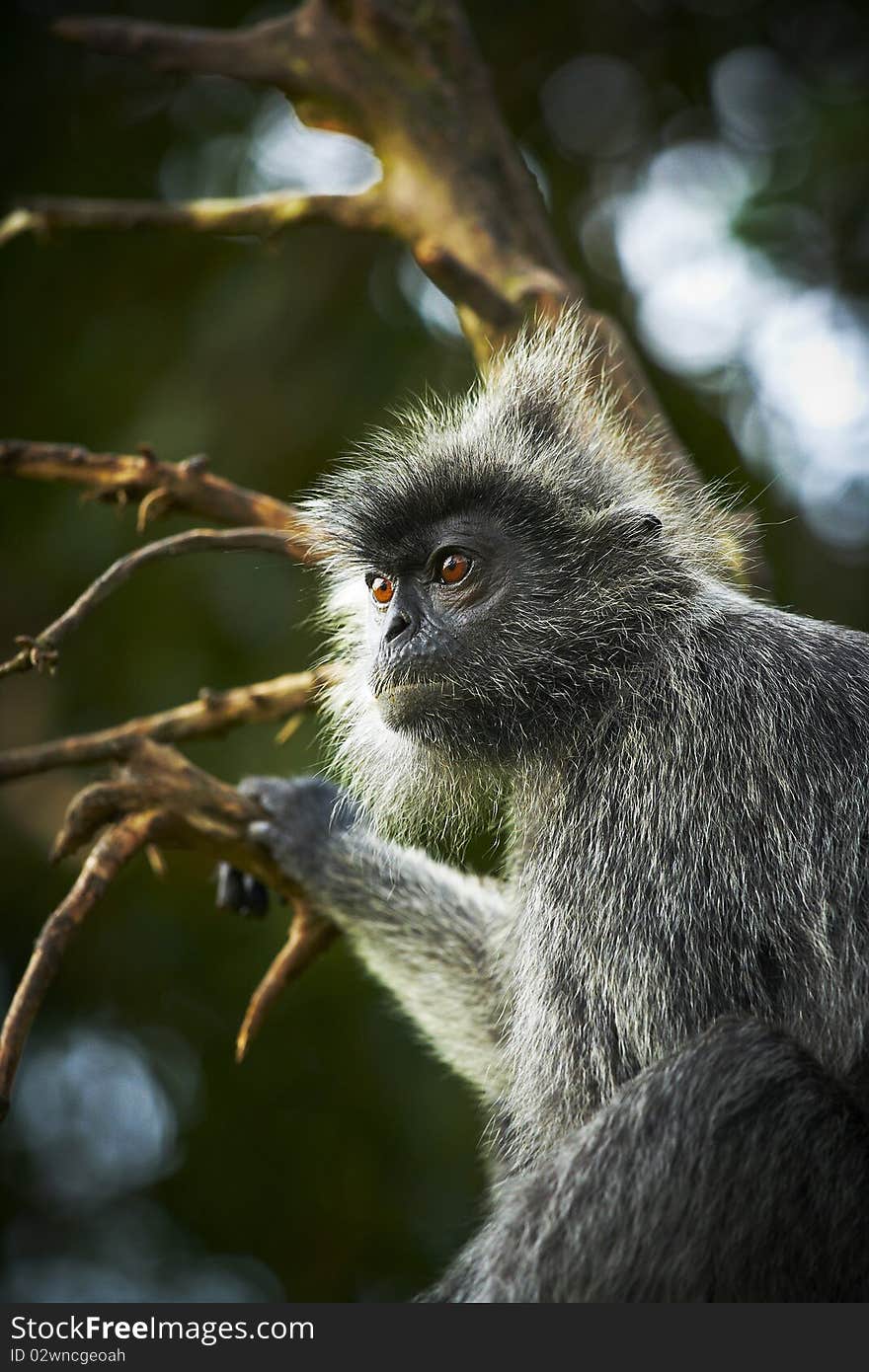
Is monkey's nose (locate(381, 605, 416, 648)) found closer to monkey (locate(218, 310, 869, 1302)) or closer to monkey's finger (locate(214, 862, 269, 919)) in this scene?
monkey (locate(218, 310, 869, 1302))

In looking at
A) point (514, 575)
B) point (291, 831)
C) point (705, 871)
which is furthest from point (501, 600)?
point (291, 831)

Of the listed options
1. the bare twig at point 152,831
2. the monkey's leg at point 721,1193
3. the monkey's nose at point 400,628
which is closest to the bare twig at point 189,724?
the bare twig at point 152,831

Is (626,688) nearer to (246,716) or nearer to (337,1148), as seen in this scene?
(246,716)

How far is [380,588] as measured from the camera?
474 centimetres

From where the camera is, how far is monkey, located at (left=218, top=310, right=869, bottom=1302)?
3428 millimetres

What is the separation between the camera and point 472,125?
235 inches

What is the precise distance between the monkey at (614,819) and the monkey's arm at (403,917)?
28mm

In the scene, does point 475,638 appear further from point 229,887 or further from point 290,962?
point 229,887

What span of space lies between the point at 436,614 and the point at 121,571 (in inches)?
40.3

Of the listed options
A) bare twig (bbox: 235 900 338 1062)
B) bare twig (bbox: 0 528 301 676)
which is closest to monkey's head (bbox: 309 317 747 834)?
bare twig (bbox: 0 528 301 676)

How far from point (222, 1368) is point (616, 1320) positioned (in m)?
1.04

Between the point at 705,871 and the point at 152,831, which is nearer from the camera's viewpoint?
the point at 705,871

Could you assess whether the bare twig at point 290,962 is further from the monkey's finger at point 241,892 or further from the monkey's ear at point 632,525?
the monkey's ear at point 632,525

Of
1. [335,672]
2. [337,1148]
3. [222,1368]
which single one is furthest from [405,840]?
[337,1148]
